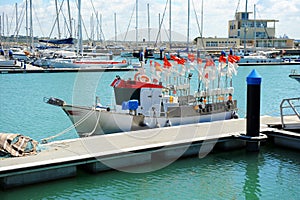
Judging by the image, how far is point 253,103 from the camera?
58.9ft

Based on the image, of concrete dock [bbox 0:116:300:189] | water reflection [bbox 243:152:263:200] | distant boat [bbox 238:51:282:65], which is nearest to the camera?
Answer: concrete dock [bbox 0:116:300:189]

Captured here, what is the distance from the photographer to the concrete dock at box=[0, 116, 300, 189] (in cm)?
1421

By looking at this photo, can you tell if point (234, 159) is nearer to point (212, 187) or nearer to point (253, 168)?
point (253, 168)

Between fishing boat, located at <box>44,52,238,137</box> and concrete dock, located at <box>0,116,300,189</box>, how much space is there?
1008 millimetres

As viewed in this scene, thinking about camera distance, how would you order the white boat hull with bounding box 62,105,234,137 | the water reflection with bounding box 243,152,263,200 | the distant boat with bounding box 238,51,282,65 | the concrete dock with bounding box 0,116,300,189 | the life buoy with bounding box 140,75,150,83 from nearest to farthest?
the concrete dock with bounding box 0,116,300,189, the water reflection with bounding box 243,152,263,200, the white boat hull with bounding box 62,105,234,137, the life buoy with bounding box 140,75,150,83, the distant boat with bounding box 238,51,282,65

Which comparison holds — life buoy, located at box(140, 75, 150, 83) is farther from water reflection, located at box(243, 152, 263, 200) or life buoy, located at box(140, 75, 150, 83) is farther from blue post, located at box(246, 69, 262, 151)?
water reflection, located at box(243, 152, 263, 200)

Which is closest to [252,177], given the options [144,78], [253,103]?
[253,103]

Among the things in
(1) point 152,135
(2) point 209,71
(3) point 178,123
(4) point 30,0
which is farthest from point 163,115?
(4) point 30,0

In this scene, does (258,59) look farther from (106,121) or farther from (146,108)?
(106,121)

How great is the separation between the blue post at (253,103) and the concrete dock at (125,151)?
601 millimetres

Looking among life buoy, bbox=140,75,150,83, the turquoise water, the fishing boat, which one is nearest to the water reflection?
the turquoise water

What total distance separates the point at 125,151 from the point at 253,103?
571cm

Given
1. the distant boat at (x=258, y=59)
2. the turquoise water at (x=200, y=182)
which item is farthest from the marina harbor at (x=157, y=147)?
the distant boat at (x=258, y=59)

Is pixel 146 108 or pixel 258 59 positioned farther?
pixel 258 59
